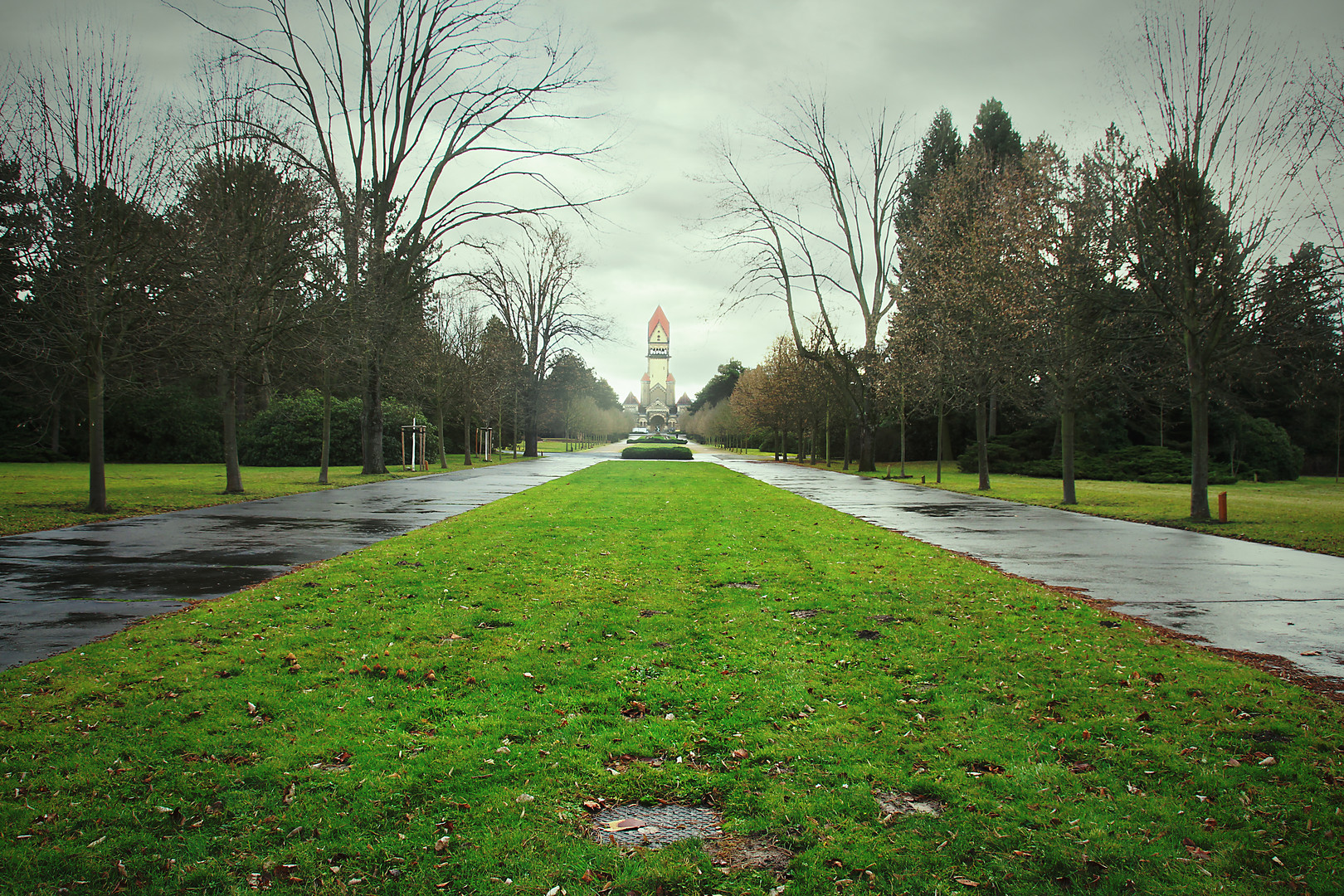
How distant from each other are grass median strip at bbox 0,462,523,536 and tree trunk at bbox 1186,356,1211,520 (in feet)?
66.9

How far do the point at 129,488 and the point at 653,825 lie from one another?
68.2ft

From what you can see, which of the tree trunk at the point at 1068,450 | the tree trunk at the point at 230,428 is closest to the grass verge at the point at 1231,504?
the tree trunk at the point at 1068,450

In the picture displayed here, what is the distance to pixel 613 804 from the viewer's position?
11.0 ft

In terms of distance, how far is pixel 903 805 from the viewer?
337 centimetres

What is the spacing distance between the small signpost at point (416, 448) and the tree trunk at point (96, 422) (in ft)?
51.1

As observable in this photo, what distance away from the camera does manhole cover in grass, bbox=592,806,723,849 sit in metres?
3.08

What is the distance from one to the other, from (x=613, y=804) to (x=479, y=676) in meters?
1.84


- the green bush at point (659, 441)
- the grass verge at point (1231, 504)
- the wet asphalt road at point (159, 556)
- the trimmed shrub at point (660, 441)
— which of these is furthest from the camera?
the green bush at point (659, 441)

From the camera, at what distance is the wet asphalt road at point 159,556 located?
606cm

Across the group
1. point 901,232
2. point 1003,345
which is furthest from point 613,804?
point 901,232

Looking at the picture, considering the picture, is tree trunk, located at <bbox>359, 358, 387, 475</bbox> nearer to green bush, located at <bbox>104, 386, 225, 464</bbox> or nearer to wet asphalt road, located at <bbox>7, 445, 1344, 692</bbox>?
wet asphalt road, located at <bbox>7, 445, 1344, 692</bbox>

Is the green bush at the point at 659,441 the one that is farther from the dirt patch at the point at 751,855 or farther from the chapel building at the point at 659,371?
the chapel building at the point at 659,371

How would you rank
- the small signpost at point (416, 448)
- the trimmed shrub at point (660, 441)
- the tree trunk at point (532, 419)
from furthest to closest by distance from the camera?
the trimmed shrub at point (660, 441), the tree trunk at point (532, 419), the small signpost at point (416, 448)

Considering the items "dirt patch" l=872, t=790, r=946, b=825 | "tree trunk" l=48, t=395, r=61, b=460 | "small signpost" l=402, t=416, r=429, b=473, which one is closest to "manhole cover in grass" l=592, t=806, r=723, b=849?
"dirt patch" l=872, t=790, r=946, b=825
